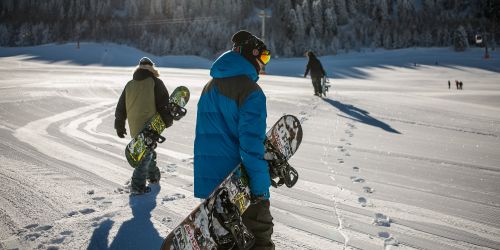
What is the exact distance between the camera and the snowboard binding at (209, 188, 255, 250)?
2.56 meters

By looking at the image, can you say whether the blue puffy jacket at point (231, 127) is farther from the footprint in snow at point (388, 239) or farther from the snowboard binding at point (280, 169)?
the footprint in snow at point (388, 239)

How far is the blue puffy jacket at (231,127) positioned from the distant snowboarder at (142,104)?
90.5 inches

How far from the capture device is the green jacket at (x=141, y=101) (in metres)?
4.75

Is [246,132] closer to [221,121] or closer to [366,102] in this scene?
[221,121]

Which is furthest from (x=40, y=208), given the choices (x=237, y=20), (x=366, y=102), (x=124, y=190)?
(x=237, y=20)

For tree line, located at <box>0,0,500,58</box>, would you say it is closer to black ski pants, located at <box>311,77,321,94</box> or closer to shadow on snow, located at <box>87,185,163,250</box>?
black ski pants, located at <box>311,77,321,94</box>

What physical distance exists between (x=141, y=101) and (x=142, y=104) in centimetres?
4

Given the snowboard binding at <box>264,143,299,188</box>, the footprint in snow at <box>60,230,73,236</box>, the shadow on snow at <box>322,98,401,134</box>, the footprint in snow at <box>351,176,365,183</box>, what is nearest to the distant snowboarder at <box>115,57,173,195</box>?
the footprint in snow at <box>60,230,73,236</box>

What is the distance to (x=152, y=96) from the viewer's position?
15.9 ft

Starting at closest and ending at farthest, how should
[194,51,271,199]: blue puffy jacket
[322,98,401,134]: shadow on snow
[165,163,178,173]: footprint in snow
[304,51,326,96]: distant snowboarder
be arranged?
[194,51,271,199]: blue puffy jacket → [165,163,178,173]: footprint in snow → [322,98,401,134]: shadow on snow → [304,51,326,96]: distant snowboarder

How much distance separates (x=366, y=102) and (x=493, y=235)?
10.7 meters

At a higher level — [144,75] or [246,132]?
[144,75]

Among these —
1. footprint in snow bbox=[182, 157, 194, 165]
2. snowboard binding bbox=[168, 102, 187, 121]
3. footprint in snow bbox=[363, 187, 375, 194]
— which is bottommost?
footprint in snow bbox=[363, 187, 375, 194]

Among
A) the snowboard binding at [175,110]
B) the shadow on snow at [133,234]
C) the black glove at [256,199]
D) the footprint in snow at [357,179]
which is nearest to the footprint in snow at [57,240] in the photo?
the shadow on snow at [133,234]
